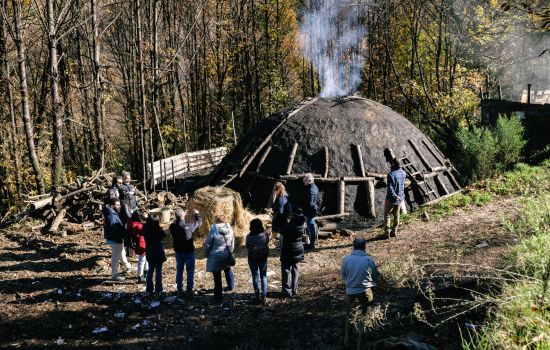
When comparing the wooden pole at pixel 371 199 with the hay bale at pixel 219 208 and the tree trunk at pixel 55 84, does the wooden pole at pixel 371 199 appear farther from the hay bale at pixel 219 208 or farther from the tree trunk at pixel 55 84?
the tree trunk at pixel 55 84

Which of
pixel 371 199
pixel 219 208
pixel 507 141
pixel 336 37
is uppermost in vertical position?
pixel 336 37

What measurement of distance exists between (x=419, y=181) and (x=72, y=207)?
11.4 meters

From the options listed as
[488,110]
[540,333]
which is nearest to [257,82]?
[488,110]

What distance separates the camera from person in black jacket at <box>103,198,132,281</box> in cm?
962

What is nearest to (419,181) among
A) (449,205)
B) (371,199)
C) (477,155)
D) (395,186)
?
(449,205)

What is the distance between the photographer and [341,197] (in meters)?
14.7

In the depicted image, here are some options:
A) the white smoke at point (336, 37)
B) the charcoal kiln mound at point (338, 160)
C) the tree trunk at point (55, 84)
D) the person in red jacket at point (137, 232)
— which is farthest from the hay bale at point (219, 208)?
the white smoke at point (336, 37)

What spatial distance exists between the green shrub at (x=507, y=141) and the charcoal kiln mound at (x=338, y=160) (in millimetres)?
2713

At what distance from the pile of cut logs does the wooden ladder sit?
29.6ft

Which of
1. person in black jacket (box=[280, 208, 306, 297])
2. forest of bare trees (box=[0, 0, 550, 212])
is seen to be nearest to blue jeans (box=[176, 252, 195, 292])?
person in black jacket (box=[280, 208, 306, 297])

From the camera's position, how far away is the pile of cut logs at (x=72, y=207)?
43.5 ft

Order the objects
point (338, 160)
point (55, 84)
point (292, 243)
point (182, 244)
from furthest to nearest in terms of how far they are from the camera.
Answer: point (338, 160)
point (55, 84)
point (182, 244)
point (292, 243)

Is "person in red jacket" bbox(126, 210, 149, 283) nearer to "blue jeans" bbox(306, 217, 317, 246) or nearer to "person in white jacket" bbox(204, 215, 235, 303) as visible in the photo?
"person in white jacket" bbox(204, 215, 235, 303)

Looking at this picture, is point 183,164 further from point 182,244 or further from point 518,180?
point 182,244
